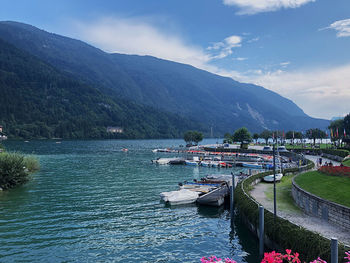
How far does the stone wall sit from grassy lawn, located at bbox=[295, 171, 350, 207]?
693 mm

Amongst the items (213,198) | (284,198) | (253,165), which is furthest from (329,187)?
(253,165)

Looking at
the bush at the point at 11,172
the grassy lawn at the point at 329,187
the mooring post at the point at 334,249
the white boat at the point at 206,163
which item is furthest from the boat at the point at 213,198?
the white boat at the point at 206,163

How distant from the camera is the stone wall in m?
18.0

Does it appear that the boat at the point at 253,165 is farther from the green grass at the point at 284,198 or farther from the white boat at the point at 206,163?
the green grass at the point at 284,198

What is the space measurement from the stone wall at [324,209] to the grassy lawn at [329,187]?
69cm

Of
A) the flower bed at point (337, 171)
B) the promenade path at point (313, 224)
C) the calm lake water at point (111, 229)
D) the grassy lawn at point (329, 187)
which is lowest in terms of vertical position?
the calm lake water at point (111, 229)

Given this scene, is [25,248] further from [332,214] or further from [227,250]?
[332,214]

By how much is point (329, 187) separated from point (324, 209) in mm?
3964

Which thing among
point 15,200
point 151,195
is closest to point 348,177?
point 151,195

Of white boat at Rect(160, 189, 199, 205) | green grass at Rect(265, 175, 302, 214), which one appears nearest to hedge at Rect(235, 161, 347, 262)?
green grass at Rect(265, 175, 302, 214)

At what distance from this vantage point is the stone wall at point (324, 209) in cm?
1797

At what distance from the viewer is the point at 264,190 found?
3428cm

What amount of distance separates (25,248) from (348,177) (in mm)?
26881

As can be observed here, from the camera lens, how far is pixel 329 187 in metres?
23.4
